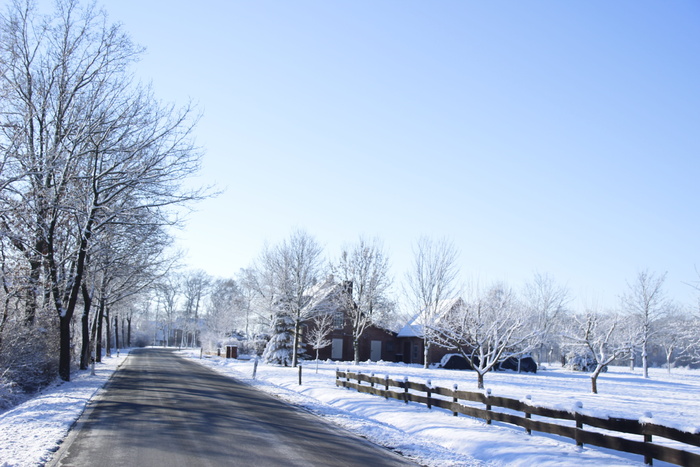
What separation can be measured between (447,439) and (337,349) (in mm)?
40853

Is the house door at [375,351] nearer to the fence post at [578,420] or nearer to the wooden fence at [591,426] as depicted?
the wooden fence at [591,426]

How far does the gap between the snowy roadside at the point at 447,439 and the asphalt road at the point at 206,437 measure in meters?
0.67

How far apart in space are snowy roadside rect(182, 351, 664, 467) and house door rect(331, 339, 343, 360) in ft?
111

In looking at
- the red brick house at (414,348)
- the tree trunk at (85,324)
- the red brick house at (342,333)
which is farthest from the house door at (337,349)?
the tree trunk at (85,324)

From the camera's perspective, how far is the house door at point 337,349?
51.4 metres

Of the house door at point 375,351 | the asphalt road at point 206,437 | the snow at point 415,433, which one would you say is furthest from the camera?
the house door at point 375,351

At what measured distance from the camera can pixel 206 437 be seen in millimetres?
10492

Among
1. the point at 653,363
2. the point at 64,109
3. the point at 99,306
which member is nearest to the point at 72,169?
the point at 64,109

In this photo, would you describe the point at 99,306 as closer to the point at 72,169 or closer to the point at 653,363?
the point at 72,169

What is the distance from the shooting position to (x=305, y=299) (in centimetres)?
4131

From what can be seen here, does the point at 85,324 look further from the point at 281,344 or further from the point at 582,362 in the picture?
the point at 582,362

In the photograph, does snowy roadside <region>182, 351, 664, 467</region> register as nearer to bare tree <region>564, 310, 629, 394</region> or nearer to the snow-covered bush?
bare tree <region>564, 310, 629, 394</region>

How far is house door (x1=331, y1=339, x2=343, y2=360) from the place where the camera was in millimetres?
51441

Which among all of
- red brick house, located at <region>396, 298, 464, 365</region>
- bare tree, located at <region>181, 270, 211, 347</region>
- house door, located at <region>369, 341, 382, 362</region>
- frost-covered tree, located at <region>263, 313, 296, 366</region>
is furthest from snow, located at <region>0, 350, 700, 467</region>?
bare tree, located at <region>181, 270, 211, 347</region>
